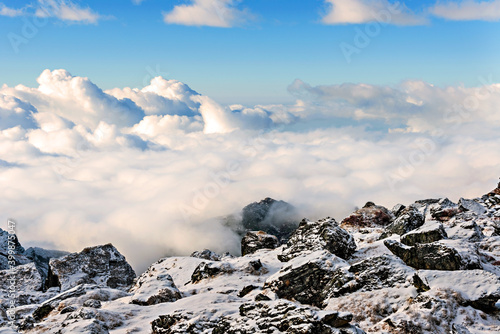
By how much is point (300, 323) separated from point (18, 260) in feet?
248

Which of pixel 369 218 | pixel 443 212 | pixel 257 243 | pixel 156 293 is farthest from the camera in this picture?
pixel 369 218

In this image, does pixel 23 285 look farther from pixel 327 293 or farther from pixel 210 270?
pixel 327 293

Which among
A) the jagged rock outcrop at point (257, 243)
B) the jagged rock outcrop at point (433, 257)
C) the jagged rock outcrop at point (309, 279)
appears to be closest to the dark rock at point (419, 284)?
the jagged rock outcrop at point (433, 257)

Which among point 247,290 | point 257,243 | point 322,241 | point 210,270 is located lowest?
point 247,290

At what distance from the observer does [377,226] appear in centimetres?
5662

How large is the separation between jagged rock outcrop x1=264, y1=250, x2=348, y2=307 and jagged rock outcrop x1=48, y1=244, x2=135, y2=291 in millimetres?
30701

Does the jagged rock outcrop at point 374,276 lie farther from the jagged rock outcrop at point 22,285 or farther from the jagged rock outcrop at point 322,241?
the jagged rock outcrop at point 22,285

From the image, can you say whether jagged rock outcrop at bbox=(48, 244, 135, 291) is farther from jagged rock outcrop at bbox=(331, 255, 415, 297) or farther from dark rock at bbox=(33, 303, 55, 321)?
jagged rock outcrop at bbox=(331, 255, 415, 297)

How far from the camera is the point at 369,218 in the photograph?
5822cm

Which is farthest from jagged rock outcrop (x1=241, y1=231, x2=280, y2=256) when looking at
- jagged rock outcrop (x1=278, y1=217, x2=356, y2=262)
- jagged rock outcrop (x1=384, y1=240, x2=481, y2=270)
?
jagged rock outcrop (x1=384, y1=240, x2=481, y2=270)

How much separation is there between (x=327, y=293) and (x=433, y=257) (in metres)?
7.83

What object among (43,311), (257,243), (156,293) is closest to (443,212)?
(257,243)

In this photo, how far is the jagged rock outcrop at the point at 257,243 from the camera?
5025 cm

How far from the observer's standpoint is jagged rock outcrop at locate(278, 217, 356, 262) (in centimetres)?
3375
